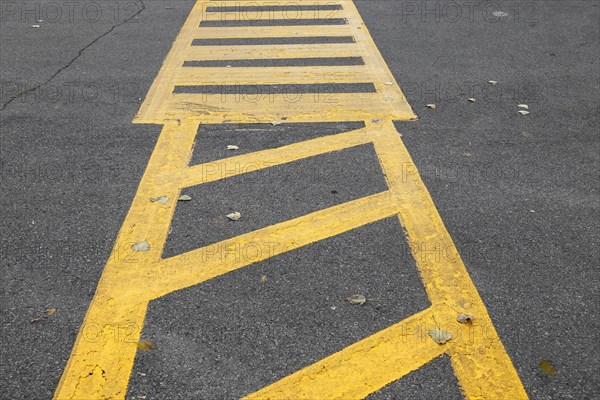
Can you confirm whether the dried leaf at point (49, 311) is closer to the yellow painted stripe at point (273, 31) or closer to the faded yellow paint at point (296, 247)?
the faded yellow paint at point (296, 247)

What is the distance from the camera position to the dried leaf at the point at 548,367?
3.01 meters

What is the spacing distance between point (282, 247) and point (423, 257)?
870 mm

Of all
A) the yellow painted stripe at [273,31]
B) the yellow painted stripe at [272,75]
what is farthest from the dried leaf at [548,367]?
the yellow painted stripe at [273,31]

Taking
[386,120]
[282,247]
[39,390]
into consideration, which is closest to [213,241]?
[282,247]

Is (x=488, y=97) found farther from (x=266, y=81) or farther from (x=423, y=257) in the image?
(x=423, y=257)

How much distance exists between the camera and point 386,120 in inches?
227

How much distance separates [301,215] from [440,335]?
1.39 meters

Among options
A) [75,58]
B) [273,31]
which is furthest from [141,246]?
[273,31]

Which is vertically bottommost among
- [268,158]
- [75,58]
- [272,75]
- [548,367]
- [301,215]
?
[548,367]

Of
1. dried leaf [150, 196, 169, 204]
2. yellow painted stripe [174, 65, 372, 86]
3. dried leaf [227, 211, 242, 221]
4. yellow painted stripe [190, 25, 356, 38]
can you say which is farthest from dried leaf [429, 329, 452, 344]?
yellow painted stripe [190, 25, 356, 38]

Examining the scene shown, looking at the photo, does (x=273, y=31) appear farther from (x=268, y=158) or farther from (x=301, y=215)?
(x=301, y=215)

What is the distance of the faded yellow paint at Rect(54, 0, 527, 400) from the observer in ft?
9.74

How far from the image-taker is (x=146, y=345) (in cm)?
313

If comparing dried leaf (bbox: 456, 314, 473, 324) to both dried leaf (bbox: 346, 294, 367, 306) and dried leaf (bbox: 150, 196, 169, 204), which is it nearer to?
dried leaf (bbox: 346, 294, 367, 306)
